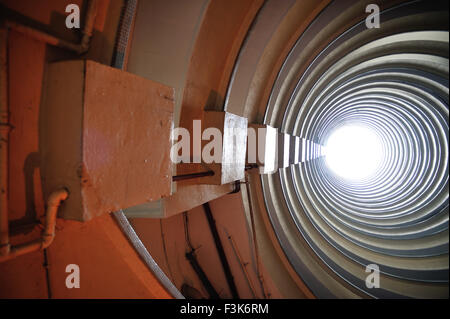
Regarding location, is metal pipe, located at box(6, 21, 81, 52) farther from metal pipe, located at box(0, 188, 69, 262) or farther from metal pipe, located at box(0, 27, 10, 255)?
metal pipe, located at box(0, 188, 69, 262)

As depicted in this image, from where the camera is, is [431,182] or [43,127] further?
[431,182]

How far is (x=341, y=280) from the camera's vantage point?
4.01 meters

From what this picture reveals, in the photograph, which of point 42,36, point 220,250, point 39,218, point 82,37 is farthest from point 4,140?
point 220,250

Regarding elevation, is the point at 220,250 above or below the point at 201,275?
above

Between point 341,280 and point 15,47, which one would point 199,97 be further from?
point 341,280

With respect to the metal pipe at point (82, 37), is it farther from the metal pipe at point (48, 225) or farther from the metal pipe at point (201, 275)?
the metal pipe at point (201, 275)

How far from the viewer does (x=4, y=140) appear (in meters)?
1.18

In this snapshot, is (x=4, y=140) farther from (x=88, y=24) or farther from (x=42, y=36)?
(x=88, y=24)

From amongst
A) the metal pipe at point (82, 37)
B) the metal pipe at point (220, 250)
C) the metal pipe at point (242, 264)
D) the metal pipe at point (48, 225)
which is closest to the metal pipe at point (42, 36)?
the metal pipe at point (82, 37)

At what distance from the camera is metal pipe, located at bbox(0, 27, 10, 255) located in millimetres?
1114

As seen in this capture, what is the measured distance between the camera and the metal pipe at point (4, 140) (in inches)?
43.9
